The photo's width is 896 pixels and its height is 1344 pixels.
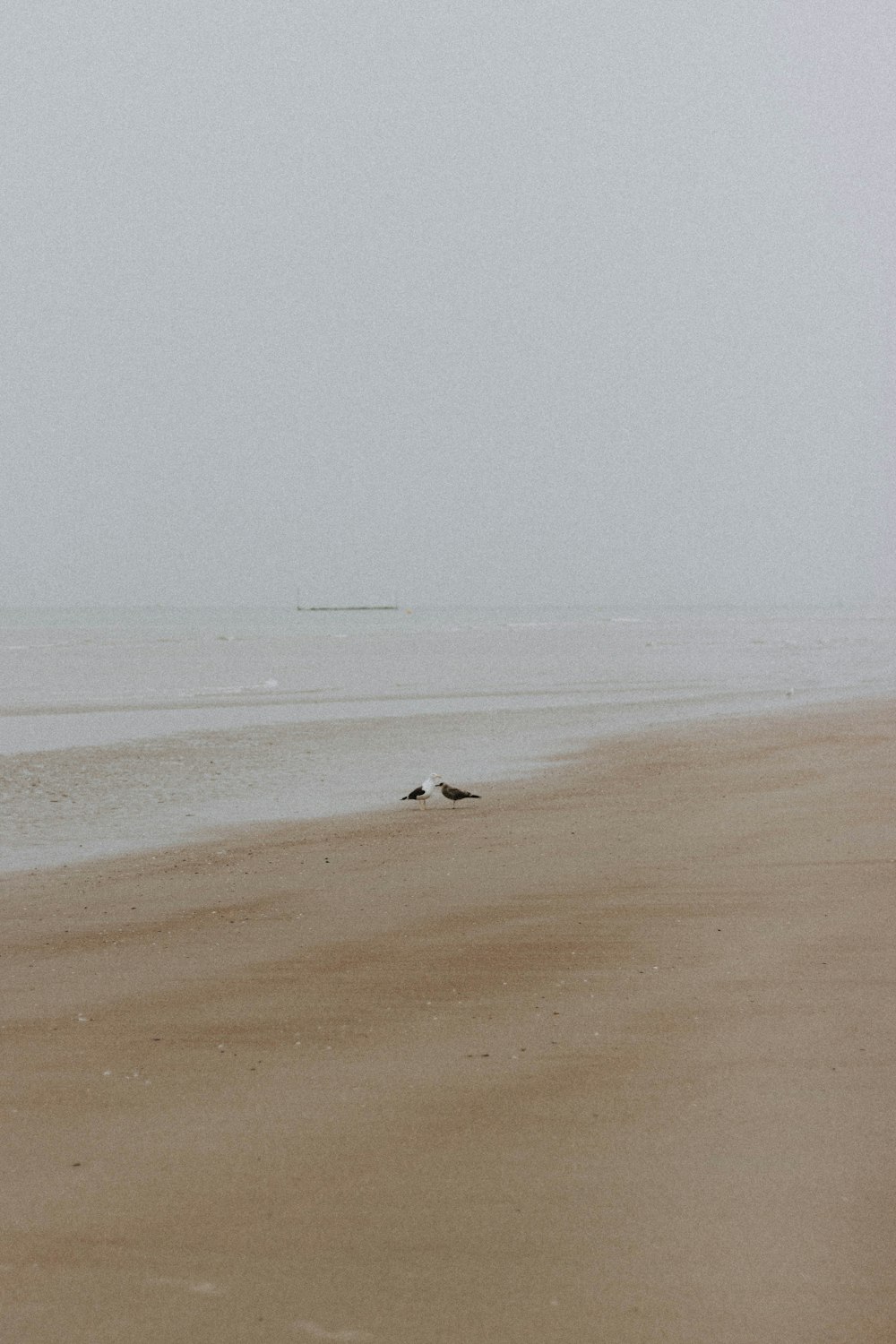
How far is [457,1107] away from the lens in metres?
4.02

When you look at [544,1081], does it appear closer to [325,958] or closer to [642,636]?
[325,958]

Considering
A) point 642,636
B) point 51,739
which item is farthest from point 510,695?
point 642,636

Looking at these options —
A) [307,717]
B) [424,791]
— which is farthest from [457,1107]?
[307,717]

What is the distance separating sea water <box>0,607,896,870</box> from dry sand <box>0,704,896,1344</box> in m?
3.91

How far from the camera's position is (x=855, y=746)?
15500 mm

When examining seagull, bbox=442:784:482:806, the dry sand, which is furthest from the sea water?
the dry sand

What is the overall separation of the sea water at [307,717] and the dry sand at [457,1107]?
3.91 m

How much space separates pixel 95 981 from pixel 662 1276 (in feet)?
11.7

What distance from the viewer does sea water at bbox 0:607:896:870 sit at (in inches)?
478

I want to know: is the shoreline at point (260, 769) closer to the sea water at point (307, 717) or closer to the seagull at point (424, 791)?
the sea water at point (307, 717)

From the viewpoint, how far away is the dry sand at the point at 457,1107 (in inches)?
114

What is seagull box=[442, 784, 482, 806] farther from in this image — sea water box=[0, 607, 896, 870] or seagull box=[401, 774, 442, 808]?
sea water box=[0, 607, 896, 870]

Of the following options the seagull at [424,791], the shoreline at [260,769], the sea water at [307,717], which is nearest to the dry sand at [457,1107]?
the shoreline at [260,769]

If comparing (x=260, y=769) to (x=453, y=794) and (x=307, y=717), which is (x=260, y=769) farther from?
(x=307, y=717)
